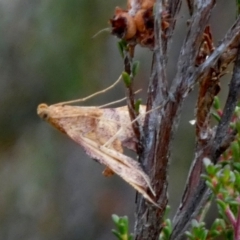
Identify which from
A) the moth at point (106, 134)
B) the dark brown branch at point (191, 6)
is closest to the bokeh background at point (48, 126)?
the moth at point (106, 134)

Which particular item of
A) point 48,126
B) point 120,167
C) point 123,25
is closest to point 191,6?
point 123,25

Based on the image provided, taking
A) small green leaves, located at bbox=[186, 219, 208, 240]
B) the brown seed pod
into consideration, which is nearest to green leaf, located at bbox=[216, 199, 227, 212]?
small green leaves, located at bbox=[186, 219, 208, 240]

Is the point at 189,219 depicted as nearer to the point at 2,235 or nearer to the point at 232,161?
the point at 232,161

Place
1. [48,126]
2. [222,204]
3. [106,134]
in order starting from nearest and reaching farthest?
[222,204], [106,134], [48,126]

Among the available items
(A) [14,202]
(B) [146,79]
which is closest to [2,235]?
(A) [14,202]

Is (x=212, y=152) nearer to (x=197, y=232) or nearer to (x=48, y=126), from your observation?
(x=197, y=232)

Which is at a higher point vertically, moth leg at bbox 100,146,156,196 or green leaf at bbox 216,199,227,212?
moth leg at bbox 100,146,156,196

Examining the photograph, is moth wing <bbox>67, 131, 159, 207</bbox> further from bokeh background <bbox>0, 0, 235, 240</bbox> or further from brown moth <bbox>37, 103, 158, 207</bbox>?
bokeh background <bbox>0, 0, 235, 240</bbox>
